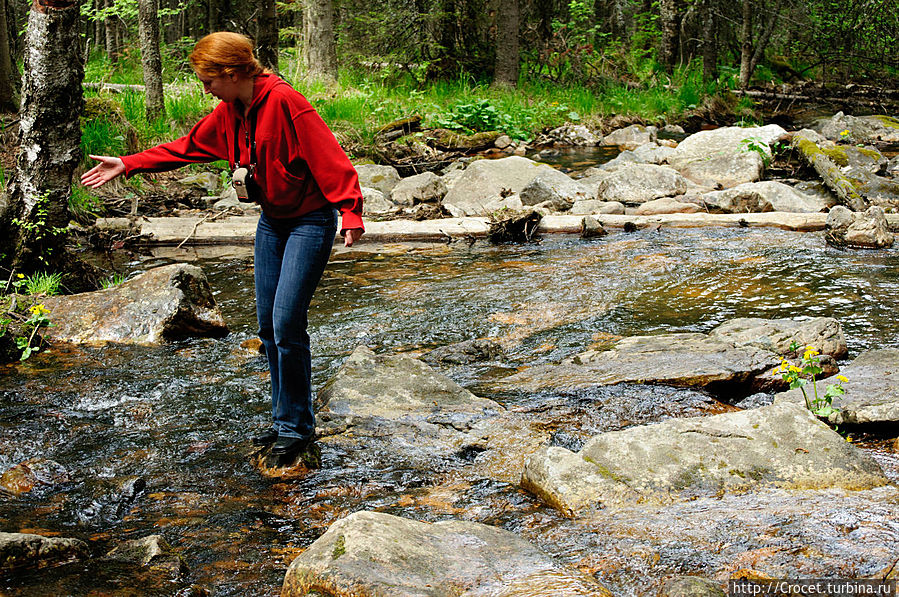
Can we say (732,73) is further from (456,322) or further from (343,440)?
(343,440)

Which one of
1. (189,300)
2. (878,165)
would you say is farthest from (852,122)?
(189,300)

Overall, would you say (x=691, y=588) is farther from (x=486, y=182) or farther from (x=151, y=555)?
(x=486, y=182)

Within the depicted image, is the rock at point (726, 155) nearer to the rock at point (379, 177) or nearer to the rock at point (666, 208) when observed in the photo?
the rock at point (666, 208)

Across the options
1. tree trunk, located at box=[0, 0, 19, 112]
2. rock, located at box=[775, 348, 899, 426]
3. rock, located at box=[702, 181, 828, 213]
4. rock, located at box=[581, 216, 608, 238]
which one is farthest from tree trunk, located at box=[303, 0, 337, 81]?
rock, located at box=[775, 348, 899, 426]

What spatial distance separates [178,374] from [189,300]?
106cm

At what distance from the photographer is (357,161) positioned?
47.1 ft

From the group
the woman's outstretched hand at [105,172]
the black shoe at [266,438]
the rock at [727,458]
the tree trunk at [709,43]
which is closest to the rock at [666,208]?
the rock at [727,458]

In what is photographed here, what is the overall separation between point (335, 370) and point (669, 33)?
2097cm

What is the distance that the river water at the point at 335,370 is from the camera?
10.3ft

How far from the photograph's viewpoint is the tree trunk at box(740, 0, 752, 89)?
2008 centimetres

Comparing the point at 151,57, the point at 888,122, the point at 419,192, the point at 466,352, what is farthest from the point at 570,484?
the point at 888,122

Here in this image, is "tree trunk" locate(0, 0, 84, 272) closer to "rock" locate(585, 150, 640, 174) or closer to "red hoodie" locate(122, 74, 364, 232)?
"red hoodie" locate(122, 74, 364, 232)

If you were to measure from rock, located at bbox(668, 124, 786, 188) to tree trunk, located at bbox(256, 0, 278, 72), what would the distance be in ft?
26.6

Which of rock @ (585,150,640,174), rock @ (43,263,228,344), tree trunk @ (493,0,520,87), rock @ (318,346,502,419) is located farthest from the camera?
tree trunk @ (493,0,520,87)
